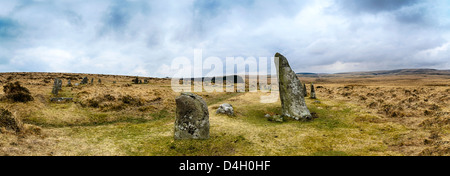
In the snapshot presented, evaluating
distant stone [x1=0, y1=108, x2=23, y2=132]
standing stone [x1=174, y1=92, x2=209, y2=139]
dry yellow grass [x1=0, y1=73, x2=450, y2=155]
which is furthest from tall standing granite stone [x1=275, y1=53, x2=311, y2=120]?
distant stone [x1=0, y1=108, x2=23, y2=132]

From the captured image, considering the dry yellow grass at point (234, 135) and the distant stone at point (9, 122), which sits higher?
the distant stone at point (9, 122)

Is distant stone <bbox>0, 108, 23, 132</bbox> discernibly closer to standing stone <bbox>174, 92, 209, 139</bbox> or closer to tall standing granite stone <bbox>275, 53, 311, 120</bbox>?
standing stone <bbox>174, 92, 209, 139</bbox>

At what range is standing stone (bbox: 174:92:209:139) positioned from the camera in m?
13.2

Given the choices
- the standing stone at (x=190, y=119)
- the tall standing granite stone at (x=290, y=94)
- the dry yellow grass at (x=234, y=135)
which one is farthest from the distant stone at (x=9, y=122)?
the tall standing granite stone at (x=290, y=94)

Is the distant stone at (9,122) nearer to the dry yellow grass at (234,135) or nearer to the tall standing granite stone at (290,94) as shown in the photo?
the dry yellow grass at (234,135)

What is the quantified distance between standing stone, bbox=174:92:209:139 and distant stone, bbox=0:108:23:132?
27.8 feet

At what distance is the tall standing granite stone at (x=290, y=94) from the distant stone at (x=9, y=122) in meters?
19.2

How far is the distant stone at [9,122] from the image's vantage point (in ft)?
37.2

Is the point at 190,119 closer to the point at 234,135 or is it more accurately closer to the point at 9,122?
the point at 234,135

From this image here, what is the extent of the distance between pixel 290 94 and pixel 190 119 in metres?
11.0

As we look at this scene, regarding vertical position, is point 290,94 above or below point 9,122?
above

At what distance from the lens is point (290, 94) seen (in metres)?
20.3

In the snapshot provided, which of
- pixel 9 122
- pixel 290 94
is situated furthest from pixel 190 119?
pixel 290 94
